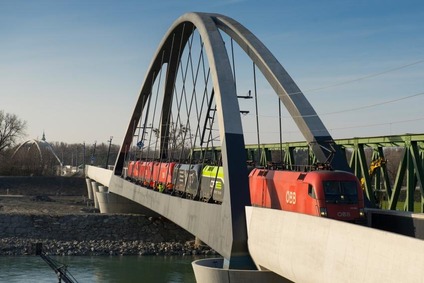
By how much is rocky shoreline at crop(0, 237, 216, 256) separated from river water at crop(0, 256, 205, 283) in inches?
40.4

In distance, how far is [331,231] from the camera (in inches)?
550

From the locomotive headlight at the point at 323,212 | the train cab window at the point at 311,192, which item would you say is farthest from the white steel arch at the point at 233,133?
the locomotive headlight at the point at 323,212

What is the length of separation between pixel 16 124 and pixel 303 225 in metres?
111

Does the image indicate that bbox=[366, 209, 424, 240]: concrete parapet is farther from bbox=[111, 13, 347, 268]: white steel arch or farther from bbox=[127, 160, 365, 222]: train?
bbox=[111, 13, 347, 268]: white steel arch

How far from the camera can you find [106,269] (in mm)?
37500

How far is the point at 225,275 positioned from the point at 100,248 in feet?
86.0

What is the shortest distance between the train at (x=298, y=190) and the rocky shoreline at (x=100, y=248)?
543 inches

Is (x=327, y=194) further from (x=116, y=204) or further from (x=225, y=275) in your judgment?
(x=116, y=204)

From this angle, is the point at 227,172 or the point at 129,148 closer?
the point at 227,172

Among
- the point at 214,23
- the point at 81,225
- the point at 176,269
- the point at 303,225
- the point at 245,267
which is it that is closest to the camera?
the point at 303,225

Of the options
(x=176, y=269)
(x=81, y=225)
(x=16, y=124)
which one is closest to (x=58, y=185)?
(x=16, y=124)

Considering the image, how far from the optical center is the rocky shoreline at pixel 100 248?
43156 millimetres

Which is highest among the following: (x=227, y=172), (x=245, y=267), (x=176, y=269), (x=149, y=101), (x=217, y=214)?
(x=149, y=101)

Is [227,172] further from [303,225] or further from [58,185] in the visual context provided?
[58,185]
